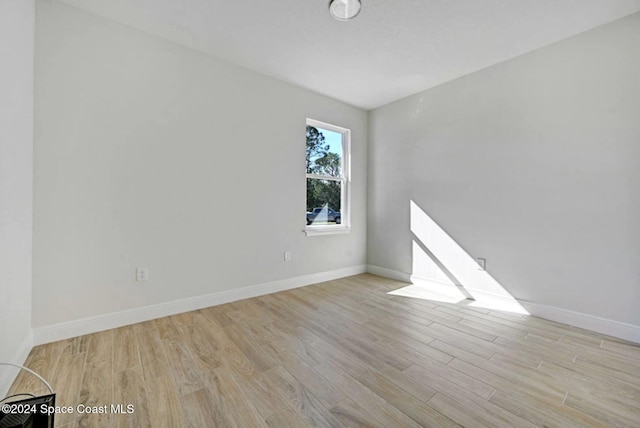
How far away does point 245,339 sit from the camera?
2.10 meters

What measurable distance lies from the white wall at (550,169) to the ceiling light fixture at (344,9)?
1742 mm

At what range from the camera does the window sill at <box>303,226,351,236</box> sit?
3603 millimetres

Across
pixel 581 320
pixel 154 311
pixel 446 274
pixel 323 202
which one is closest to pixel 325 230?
pixel 323 202

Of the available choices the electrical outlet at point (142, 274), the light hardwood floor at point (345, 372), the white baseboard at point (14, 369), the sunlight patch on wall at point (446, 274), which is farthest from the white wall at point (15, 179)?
the sunlight patch on wall at point (446, 274)

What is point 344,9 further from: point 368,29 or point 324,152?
point 324,152

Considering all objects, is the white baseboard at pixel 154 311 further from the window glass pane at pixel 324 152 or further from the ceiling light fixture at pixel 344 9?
the ceiling light fixture at pixel 344 9

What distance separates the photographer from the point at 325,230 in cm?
377

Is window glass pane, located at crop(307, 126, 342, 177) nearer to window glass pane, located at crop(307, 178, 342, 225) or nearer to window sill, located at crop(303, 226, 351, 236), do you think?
window glass pane, located at crop(307, 178, 342, 225)

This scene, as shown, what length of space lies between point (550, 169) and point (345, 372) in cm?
261

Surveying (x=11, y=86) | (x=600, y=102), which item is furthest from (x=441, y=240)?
(x=11, y=86)

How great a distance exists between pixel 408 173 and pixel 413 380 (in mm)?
2716

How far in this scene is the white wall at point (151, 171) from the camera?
6.70ft

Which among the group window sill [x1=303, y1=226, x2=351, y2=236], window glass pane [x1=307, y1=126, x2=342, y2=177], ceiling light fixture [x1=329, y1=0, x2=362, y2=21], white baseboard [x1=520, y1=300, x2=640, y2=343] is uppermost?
ceiling light fixture [x1=329, y1=0, x2=362, y2=21]

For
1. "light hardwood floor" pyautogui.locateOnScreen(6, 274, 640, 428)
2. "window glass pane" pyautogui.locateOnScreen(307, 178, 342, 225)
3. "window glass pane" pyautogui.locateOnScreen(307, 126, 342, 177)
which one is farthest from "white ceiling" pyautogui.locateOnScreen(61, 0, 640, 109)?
"light hardwood floor" pyautogui.locateOnScreen(6, 274, 640, 428)
